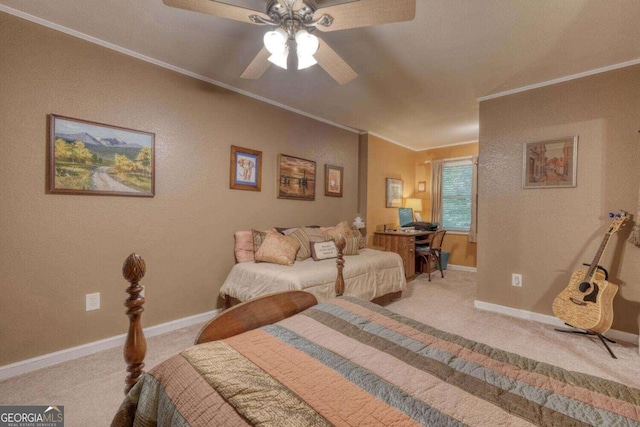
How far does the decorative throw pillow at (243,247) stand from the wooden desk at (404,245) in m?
2.50

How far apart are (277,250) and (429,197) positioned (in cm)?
424

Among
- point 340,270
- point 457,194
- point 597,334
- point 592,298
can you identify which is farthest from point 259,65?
point 457,194

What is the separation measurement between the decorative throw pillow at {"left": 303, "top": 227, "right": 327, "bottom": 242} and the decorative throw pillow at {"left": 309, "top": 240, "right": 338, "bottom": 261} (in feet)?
0.37

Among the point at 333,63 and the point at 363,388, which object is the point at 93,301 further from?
the point at 333,63

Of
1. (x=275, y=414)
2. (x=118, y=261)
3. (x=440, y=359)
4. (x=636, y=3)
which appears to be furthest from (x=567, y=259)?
(x=118, y=261)

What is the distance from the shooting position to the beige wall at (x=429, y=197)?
5449 mm

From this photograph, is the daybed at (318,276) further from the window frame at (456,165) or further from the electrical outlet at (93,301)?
the window frame at (456,165)

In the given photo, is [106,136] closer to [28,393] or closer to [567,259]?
[28,393]

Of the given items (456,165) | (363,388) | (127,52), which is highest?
(127,52)

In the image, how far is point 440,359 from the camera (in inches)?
39.7

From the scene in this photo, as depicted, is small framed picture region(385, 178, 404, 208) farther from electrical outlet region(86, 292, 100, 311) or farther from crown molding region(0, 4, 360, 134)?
electrical outlet region(86, 292, 100, 311)

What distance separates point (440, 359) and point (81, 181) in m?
2.71
